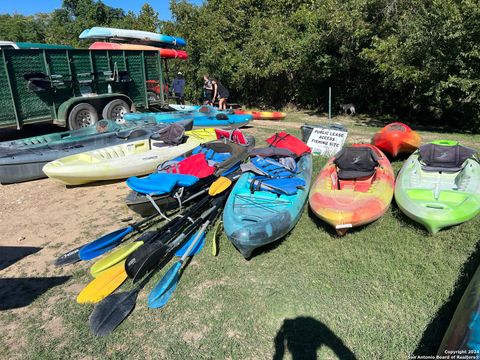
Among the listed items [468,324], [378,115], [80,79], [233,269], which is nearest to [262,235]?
[233,269]

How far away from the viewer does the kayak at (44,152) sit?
639 centimetres

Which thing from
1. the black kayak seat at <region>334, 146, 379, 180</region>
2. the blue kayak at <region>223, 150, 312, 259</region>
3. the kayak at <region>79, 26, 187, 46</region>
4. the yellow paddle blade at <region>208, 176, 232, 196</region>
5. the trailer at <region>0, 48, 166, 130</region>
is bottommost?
the blue kayak at <region>223, 150, 312, 259</region>

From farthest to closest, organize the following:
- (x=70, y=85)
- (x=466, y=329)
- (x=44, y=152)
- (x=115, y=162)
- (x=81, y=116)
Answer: (x=81, y=116)
(x=70, y=85)
(x=44, y=152)
(x=115, y=162)
(x=466, y=329)

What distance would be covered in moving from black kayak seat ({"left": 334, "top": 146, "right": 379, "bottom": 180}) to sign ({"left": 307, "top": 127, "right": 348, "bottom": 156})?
138 cm

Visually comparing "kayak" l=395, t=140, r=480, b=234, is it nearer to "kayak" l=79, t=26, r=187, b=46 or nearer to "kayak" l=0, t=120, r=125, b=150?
"kayak" l=0, t=120, r=125, b=150

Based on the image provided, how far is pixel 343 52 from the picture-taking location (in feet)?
40.1

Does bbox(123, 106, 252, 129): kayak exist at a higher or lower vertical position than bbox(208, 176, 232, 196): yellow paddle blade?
higher

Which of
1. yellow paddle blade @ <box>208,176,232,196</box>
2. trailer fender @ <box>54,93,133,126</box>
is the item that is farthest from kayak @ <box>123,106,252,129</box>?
yellow paddle blade @ <box>208,176,232,196</box>

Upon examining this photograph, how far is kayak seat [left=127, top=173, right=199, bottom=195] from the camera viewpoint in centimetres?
456

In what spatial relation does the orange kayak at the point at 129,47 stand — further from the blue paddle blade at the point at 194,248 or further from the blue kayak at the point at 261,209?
the blue paddle blade at the point at 194,248

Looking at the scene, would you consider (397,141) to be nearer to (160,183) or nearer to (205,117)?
(160,183)

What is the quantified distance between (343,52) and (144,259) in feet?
36.0

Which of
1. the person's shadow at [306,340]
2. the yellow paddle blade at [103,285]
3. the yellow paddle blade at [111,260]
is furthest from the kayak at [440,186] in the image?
the yellow paddle blade at [103,285]

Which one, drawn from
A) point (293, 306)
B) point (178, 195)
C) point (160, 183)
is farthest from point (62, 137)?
point (293, 306)
